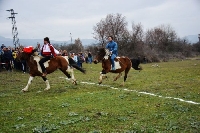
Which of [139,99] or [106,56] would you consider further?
[106,56]

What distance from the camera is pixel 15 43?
48.1m

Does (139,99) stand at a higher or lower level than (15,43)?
lower

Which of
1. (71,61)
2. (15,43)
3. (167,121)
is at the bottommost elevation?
(167,121)

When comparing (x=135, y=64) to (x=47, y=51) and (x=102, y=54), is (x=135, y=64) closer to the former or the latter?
(x=102, y=54)

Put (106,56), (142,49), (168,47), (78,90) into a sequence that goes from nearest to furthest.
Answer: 1. (78,90)
2. (106,56)
3. (142,49)
4. (168,47)

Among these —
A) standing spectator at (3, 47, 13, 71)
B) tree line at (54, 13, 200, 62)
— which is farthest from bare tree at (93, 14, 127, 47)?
standing spectator at (3, 47, 13, 71)

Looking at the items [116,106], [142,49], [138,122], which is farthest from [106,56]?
[142,49]

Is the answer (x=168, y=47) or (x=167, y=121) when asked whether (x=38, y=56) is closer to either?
(x=167, y=121)

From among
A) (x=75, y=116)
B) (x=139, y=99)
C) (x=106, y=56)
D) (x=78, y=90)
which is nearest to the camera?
(x=75, y=116)

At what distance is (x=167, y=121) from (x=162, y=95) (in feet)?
14.8

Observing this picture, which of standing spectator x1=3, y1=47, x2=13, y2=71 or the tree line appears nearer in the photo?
standing spectator x1=3, y1=47, x2=13, y2=71

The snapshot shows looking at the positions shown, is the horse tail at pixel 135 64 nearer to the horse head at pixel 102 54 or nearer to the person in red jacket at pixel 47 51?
the horse head at pixel 102 54

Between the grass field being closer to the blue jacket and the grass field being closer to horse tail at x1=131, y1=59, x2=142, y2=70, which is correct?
the blue jacket

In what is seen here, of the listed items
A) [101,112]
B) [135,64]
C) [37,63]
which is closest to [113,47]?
[135,64]
